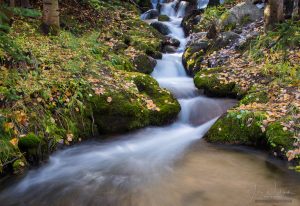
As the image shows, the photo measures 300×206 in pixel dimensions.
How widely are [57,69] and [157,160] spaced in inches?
119

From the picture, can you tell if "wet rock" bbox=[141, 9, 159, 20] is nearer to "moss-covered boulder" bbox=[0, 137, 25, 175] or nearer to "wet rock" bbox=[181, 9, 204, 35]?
"wet rock" bbox=[181, 9, 204, 35]

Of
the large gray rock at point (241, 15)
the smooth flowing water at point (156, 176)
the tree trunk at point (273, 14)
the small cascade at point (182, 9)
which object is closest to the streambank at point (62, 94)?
the smooth flowing water at point (156, 176)

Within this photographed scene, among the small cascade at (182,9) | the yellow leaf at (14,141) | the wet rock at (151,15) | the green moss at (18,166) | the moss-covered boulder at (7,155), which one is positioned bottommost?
the green moss at (18,166)

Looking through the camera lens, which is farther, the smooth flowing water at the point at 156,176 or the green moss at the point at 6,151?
the green moss at the point at 6,151

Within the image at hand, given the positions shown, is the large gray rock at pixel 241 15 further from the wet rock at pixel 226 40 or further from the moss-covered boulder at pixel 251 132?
the moss-covered boulder at pixel 251 132

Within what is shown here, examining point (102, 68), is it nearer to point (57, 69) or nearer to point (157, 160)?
point (57, 69)

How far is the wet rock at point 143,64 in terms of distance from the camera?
1033cm

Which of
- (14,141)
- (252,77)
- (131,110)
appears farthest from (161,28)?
(14,141)

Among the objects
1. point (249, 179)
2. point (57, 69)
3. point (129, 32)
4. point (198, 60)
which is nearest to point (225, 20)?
point (198, 60)

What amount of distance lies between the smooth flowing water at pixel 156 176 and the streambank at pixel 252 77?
0.38m

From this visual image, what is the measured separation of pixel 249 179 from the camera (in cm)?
478

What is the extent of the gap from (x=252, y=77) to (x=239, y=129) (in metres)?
2.58

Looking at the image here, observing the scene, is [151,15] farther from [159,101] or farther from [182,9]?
[159,101]

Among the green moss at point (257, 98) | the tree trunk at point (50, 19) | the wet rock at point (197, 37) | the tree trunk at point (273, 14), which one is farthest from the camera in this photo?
the wet rock at point (197, 37)
